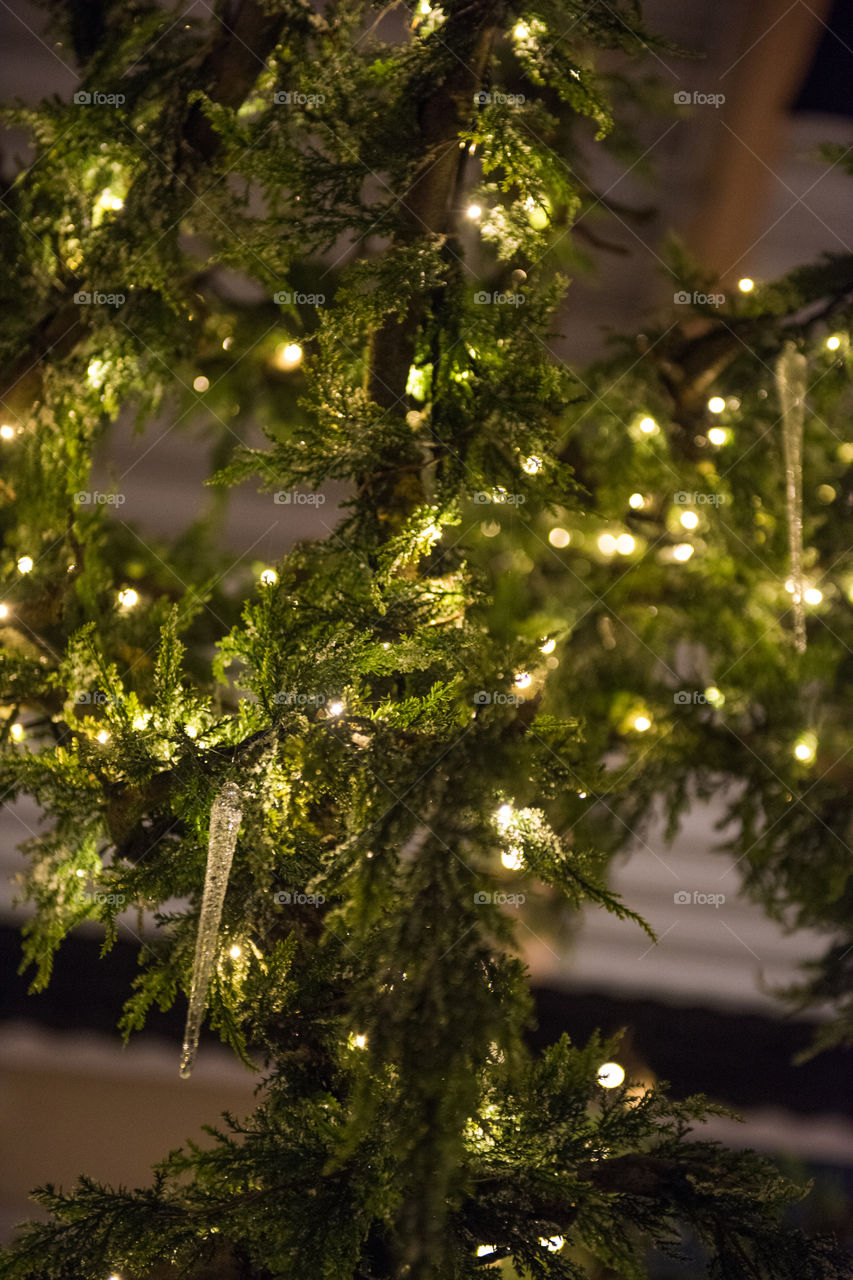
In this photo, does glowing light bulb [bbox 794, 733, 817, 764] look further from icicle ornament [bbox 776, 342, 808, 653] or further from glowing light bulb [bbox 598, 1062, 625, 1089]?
glowing light bulb [bbox 598, 1062, 625, 1089]

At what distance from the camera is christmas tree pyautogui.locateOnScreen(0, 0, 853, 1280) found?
0.87m

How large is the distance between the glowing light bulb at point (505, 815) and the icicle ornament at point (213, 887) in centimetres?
29

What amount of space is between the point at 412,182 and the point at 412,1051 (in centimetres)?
107

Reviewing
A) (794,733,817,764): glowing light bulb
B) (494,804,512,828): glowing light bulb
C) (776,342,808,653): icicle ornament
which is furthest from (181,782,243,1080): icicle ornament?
(794,733,817,764): glowing light bulb

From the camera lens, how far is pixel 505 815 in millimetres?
931

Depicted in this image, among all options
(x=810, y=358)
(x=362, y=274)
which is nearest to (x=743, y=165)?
(x=810, y=358)

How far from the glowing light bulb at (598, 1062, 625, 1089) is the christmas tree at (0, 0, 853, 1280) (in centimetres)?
3

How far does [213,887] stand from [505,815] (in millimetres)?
334

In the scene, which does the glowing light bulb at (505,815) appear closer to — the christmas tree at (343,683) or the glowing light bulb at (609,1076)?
the christmas tree at (343,683)

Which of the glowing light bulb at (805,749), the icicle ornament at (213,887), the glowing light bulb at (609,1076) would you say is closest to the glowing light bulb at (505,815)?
the icicle ornament at (213,887)

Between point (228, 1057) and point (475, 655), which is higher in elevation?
point (475, 655)

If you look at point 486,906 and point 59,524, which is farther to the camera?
point 59,524

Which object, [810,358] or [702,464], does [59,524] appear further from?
[810,358]

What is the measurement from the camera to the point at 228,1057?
11.7 ft
